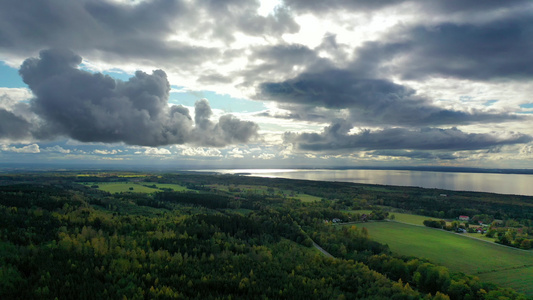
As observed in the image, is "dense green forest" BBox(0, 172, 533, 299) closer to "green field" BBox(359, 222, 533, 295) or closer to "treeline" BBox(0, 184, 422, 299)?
"treeline" BBox(0, 184, 422, 299)

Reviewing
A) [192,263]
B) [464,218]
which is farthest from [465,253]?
[192,263]

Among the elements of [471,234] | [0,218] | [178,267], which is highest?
[0,218]

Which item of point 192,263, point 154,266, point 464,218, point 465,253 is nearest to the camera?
point 154,266

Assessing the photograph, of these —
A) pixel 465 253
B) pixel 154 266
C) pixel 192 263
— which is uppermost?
pixel 154 266

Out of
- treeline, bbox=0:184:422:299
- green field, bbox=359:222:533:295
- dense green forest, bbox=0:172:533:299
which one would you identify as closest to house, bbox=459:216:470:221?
green field, bbox=359:222:533:295

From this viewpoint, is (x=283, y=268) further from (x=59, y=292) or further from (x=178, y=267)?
(x=59, y=292)

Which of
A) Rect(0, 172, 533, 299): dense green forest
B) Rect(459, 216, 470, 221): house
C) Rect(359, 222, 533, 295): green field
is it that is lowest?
Rect(459, 216, 470, 221): house

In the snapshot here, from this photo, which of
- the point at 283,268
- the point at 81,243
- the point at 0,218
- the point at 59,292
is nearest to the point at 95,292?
the point at 59,292

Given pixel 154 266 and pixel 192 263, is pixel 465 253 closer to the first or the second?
pixel 192 263
